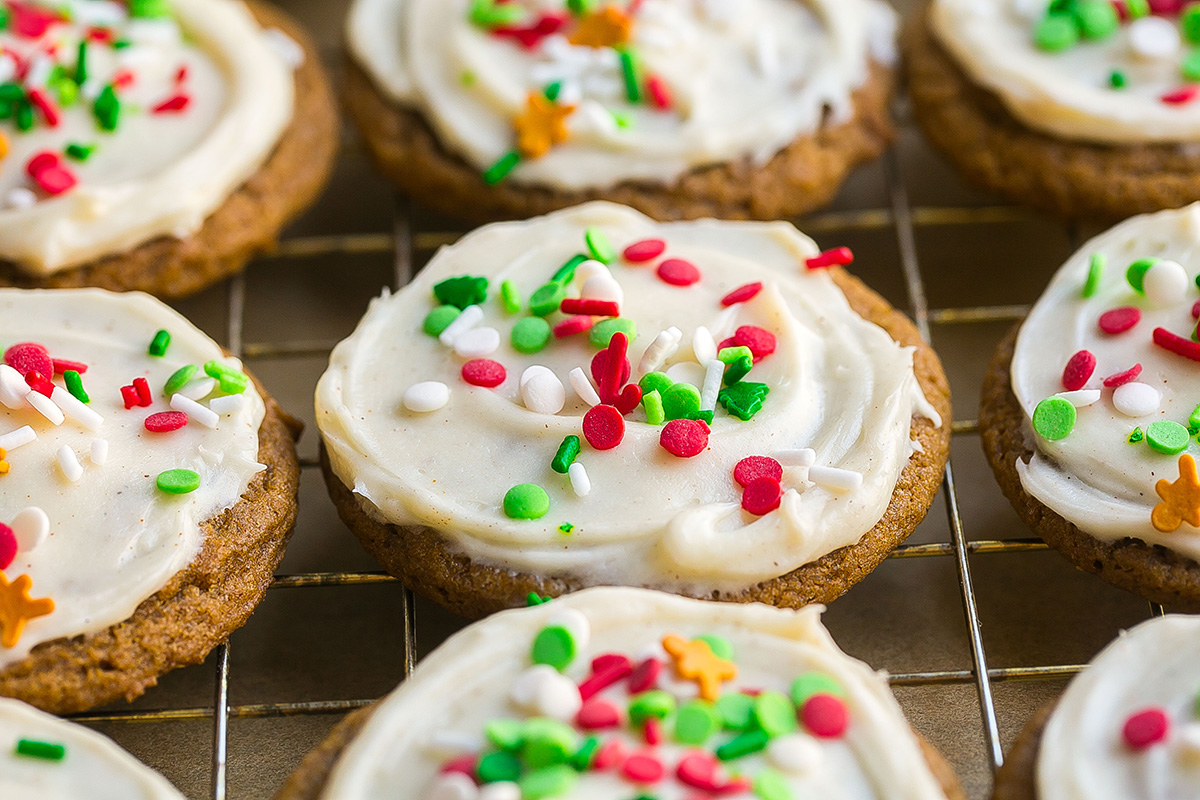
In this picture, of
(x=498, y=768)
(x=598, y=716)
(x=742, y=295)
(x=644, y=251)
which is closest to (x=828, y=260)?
(x=742, y=295)

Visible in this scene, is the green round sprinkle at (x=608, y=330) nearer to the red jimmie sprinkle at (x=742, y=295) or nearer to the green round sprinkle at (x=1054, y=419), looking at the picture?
the red jimmie sprinkle at (x=742, y=295)

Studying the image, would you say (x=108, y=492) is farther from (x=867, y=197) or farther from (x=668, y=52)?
(x=867, y=197)

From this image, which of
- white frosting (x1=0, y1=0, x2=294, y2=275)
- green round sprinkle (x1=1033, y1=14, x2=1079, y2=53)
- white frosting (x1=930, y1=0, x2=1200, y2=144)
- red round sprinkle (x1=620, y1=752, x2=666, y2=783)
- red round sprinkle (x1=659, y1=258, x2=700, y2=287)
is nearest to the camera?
red round sprinkle (x1=620, y1=752, x2=666, y2=783)

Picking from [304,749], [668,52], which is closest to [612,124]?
[668,52]

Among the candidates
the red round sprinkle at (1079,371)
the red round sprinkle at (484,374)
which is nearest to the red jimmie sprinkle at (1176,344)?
the red round sprinkle at (1079,371)

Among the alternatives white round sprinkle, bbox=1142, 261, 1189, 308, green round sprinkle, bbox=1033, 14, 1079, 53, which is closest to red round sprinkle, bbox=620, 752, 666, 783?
white round sprinkle, bbox=1142, 261, 1189, 308

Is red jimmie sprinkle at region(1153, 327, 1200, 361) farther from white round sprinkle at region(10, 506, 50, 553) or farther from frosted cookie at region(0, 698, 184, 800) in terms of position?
white round sprinkle at region(10, 506, 50, 553)

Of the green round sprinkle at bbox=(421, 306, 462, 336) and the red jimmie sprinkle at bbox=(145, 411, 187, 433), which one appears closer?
the red jimmie sprinkle at bbox=(145, 411, 187, 433)
